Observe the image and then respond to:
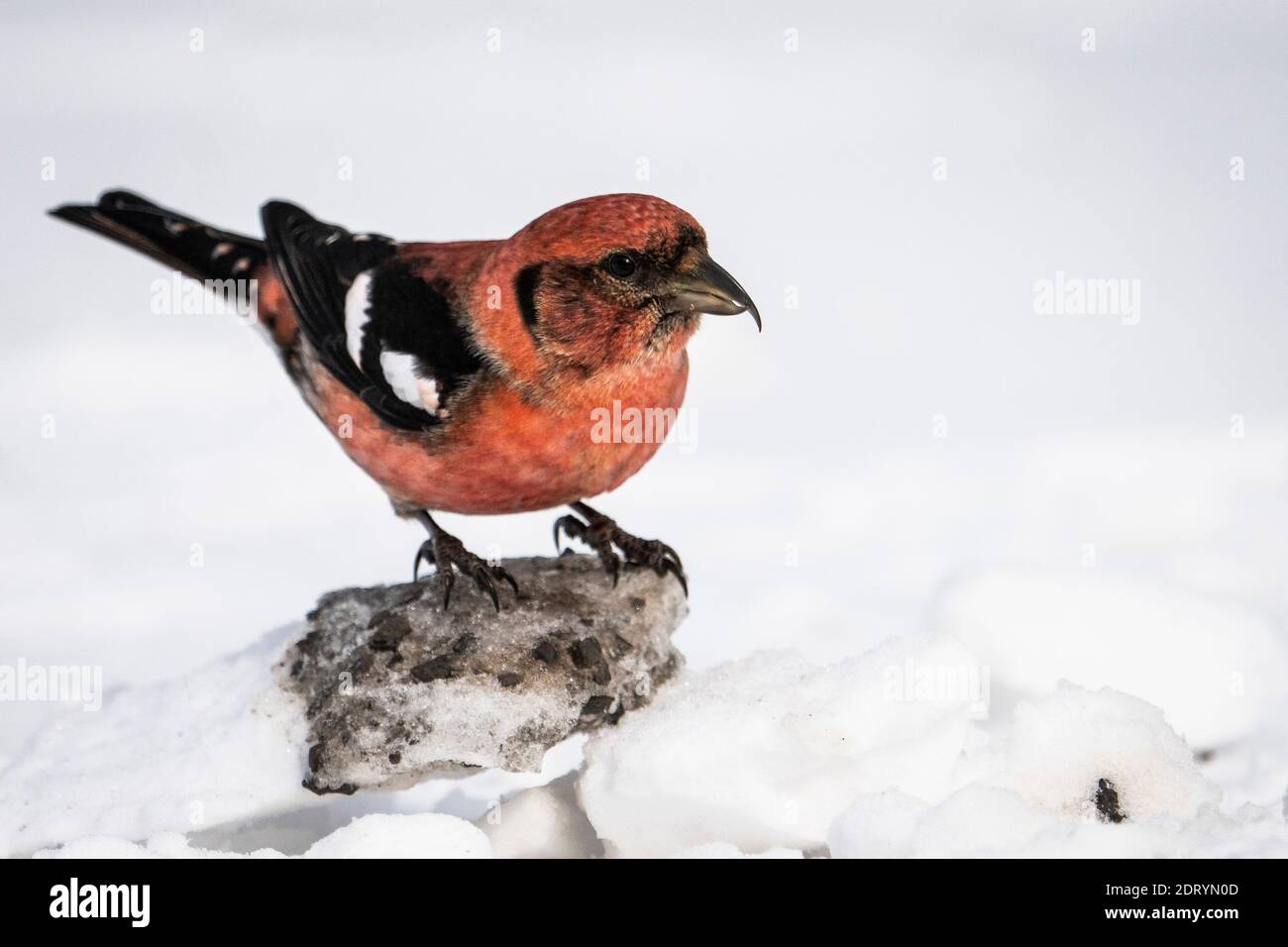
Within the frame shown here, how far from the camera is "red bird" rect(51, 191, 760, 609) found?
10.2 ft

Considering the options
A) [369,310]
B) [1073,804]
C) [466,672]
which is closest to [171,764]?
[466,672]

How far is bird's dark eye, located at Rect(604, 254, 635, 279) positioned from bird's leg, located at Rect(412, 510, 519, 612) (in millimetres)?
783

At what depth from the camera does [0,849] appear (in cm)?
320

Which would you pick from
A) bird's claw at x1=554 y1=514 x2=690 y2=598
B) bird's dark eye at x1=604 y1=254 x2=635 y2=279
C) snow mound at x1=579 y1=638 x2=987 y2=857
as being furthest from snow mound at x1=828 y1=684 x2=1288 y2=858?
bird's dark eye at x1=604 y1=254 x2=635 y2=279

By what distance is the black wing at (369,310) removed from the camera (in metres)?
3.32

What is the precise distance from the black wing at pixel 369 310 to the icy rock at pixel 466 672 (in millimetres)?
458

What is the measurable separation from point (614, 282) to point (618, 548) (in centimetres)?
88

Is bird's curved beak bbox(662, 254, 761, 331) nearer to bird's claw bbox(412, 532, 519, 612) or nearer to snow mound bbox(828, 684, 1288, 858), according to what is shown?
bird's claw bbox(412, 532, 519, 612)

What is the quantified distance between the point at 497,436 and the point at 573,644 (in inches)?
18.8

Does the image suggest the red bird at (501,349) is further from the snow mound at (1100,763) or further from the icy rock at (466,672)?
the snow mound at (1100,763)

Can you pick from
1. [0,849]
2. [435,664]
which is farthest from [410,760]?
[0,849]

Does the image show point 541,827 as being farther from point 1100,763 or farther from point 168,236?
point 168,236

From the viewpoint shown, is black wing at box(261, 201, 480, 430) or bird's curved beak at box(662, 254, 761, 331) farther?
black wing at box(261, 201, 480, 430)
